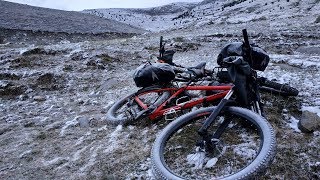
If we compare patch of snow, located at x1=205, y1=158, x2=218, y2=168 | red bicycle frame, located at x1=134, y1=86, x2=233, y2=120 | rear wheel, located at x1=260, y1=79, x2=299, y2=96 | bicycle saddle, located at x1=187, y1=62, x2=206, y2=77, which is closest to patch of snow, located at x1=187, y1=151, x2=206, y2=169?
patch of snow, located at x1=205, y1=158, x2=218, y2=168

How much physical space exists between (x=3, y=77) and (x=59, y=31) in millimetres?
19904

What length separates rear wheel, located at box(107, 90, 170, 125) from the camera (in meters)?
6.88

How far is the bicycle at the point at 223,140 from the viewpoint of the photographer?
4578 mm

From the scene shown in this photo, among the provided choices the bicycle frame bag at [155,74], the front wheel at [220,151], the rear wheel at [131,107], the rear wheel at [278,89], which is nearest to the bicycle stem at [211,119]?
the front wheel at [220,151]

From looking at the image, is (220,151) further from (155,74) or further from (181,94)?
(155,74)

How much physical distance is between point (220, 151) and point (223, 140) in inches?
16.8

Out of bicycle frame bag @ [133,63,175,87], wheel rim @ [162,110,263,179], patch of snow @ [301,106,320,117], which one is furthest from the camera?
bicycle frame bag @ [133,63,175,87]

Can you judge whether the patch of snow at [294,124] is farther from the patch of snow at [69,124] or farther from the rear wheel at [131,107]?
the patch of snow at [69,124]

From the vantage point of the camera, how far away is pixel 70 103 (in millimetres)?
9781

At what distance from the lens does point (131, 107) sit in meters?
7.39

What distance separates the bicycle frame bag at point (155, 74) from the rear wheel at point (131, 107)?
10.7 inches

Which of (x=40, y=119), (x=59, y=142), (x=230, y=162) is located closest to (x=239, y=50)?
(x=230, y=162)

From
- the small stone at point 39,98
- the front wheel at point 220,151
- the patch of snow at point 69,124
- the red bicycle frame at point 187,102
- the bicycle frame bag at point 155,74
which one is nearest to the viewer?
the front wheel at point 220,151

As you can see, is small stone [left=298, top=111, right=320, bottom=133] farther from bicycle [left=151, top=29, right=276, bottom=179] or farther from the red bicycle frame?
the red bicycle frame
